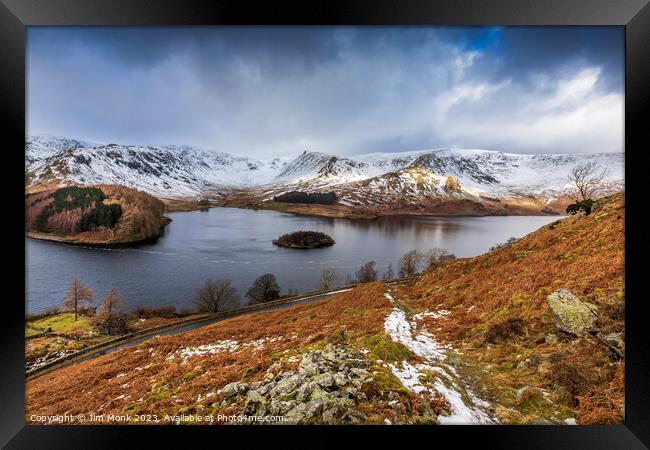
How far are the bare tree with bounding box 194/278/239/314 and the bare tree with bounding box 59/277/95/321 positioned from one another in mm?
1233

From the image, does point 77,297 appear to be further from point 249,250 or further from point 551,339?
point 551,339

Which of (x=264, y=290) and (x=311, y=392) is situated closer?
(x=311, y=392)

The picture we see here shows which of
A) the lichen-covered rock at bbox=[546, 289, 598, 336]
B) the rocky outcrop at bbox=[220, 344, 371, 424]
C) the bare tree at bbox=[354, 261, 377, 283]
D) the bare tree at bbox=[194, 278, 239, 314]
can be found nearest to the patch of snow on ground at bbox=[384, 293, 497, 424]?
the rocky outcrop at bbox=[220, 344, 371, 424]

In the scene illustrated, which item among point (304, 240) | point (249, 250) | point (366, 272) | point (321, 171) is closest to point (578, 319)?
point (366, 272)

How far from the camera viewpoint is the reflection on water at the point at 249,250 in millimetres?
2969

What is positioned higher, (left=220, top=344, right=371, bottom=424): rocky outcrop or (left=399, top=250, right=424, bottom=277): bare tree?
(left=399, top=250, right=424, bottom=277): bare tree

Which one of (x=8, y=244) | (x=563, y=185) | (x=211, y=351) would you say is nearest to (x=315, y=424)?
(x=211, y=351)

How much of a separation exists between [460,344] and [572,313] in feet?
2.87

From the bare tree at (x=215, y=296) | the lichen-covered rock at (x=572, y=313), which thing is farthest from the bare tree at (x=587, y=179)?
the bare tree at (x=215, y=296)

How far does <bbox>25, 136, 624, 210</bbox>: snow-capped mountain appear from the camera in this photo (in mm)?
2743

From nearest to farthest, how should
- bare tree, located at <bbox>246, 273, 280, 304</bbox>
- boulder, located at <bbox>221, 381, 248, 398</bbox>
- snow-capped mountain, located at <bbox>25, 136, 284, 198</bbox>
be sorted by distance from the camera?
boulder, located at <bbox>221, 381, 248, 398</bbox>
snow-capped mountain, located at <bbox>25, 136, 284, 198</bbox>
bare tree, located at <bbox>246, 273, 280, 304</bbox>

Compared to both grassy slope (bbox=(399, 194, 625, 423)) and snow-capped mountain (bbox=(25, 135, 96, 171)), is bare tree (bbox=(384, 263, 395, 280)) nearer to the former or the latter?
grassy slope (bbox=(399, 194, 625, 423))

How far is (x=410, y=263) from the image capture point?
123 inches

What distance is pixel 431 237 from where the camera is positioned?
3291mm
